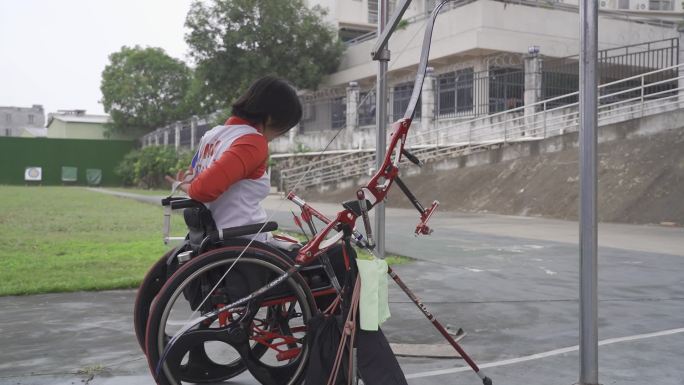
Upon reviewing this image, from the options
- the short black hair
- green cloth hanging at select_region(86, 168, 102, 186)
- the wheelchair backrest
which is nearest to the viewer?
the wheelchair backrest

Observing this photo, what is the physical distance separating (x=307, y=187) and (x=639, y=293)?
61.0 ft

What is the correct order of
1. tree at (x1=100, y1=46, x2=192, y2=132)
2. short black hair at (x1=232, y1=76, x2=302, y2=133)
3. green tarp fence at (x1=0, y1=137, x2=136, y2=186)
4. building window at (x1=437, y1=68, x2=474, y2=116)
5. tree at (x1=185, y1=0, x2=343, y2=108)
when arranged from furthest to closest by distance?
tree at (x1=100, y1=46, x2=192, y2=132)
green tarp fence at (x1=0, y1=137, x2=136, y2=186)
tree at (x1=185, y1=0, x2=343, y2=108)
building window at (x1=437, y1=68, x2=474, y2=116)
short black hair at (x1=232, y1=76, x2=302, y2=133)

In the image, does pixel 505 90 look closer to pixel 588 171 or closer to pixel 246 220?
pixel 588 171

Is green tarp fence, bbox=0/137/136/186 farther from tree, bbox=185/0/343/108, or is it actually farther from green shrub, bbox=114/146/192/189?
tree, bbox=185/0/343/108

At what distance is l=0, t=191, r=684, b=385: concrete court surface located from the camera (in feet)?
11.9

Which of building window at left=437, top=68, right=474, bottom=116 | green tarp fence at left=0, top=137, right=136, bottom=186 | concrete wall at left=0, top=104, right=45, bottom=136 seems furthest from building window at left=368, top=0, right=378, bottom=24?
concrete wall at left=0, top=104, right=45, bottom=136

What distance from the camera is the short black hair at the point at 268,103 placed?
10.5 ft

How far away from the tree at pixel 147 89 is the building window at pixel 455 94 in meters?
33.8

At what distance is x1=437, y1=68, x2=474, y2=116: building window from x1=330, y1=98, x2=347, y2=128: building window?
4.43 meters

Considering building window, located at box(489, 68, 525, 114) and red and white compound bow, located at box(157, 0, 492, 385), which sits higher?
building window, located at box(489, 68, 525, 114)

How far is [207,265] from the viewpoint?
9.70 ft

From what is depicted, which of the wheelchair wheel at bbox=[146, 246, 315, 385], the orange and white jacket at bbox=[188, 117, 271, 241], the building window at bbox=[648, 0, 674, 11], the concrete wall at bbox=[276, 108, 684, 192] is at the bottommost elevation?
the wheelchair wheel at bbox=[146, 246, 315, 385]

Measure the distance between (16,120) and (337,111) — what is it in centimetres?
9316

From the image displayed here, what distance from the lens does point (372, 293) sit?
109 inches
